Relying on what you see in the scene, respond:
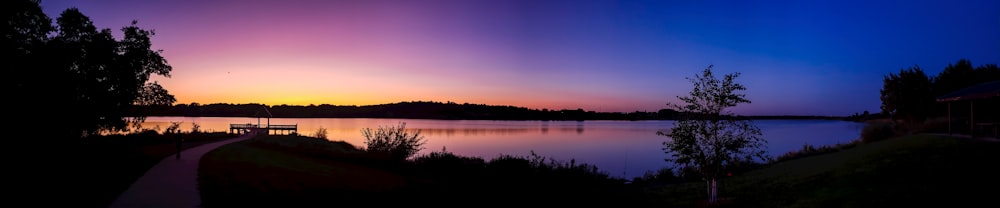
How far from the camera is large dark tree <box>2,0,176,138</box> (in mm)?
25594

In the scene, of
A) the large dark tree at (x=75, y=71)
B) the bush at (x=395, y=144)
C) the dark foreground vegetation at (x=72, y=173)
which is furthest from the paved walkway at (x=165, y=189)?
the bush at (x=395, y=144)

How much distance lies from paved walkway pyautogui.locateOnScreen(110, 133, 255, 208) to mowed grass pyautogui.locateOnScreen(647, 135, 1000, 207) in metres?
13.5

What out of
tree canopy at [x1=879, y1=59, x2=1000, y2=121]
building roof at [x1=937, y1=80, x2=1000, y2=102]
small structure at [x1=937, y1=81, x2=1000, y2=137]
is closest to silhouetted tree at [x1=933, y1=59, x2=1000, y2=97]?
tree canopy at [x1=879, y1=59, x2=1000, y2=121]

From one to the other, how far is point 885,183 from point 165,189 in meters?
18.9

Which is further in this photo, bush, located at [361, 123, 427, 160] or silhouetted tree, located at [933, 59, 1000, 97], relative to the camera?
silhouetted tree, located at [933, 59, 1000, 97]

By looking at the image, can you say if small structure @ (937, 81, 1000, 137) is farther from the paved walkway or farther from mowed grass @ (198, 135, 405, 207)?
the paved walkway

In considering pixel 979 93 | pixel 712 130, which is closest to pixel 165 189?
pixel 712 130

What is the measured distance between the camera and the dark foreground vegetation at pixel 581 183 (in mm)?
13250

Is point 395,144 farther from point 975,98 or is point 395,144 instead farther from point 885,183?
point 975,98

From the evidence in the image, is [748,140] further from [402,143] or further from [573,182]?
[402,143]

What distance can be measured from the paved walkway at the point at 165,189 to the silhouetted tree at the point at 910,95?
199ft

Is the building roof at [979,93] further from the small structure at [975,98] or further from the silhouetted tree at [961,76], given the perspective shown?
the silhouetted tree at [961,76]

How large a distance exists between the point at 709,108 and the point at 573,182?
374 inches

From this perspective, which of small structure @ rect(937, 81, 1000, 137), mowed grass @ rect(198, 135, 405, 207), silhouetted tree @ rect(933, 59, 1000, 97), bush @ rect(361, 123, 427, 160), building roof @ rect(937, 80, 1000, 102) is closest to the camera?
mowed grass @ rect(198, 135, 405, 207)
